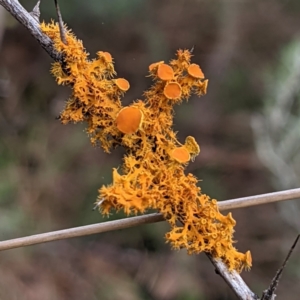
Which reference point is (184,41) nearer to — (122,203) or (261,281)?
(261,281)

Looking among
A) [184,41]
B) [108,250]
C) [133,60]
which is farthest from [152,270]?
[184,41]

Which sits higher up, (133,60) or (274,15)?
(274,15)

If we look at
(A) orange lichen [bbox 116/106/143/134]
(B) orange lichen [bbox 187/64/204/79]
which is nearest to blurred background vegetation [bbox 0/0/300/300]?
(B) orange lichen [bbox 187/64/204/79]

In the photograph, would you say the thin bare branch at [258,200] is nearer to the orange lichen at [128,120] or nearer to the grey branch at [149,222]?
the grey branch at [149,222]

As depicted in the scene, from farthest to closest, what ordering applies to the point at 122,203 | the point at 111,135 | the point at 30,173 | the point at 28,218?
the point at 30,173
the point at 28,218
the point at 111,135
the point at 122,203

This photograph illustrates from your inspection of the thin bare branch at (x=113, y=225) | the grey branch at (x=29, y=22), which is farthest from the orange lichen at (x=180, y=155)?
the grey branch at (x=29, y=22)

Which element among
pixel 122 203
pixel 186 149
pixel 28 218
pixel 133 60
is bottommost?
pixel 122 203

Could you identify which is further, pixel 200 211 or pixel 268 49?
pixel 268 49
